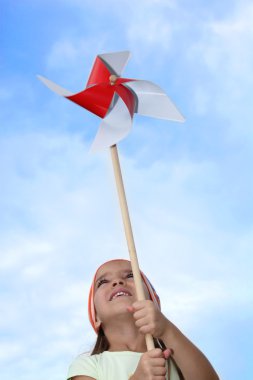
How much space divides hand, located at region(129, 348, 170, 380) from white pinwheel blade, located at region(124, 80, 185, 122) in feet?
4.08

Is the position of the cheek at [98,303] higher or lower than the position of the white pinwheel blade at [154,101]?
lower

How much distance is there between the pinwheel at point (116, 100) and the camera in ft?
10.1

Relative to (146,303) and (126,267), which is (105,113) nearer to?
(126,267)

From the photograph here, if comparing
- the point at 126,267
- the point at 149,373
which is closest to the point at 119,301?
the point at 126,267

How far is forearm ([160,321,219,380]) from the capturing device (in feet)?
9.21

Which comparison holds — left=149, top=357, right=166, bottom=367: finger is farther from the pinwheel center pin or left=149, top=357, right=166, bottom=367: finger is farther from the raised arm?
the pinwheel center pin

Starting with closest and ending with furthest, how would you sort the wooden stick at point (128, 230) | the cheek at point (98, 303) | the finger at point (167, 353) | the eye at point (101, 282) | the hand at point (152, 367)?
the hand at point (152, 367)
the finger at point (167, 353)
the wooden stick at point (128, 230)
the cheek at point (98, 303)
the eye at point (101, 282)

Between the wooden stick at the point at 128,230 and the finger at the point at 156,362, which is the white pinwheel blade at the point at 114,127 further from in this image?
the finger at the point at 156,362

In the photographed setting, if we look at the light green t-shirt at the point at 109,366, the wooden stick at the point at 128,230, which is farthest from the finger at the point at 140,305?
the light green t-shirt at the point at 109,366

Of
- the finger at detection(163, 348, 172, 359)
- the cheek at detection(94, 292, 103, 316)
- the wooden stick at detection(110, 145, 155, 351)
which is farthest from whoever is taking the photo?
the cheek at detection(94, 292, 103, 316)

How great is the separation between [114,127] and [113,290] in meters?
0.84

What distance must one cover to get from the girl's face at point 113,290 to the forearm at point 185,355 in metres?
0.31

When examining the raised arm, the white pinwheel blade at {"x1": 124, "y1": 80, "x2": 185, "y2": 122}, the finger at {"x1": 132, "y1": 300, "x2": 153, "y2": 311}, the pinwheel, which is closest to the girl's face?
the raised arm

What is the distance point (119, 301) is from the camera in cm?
307
